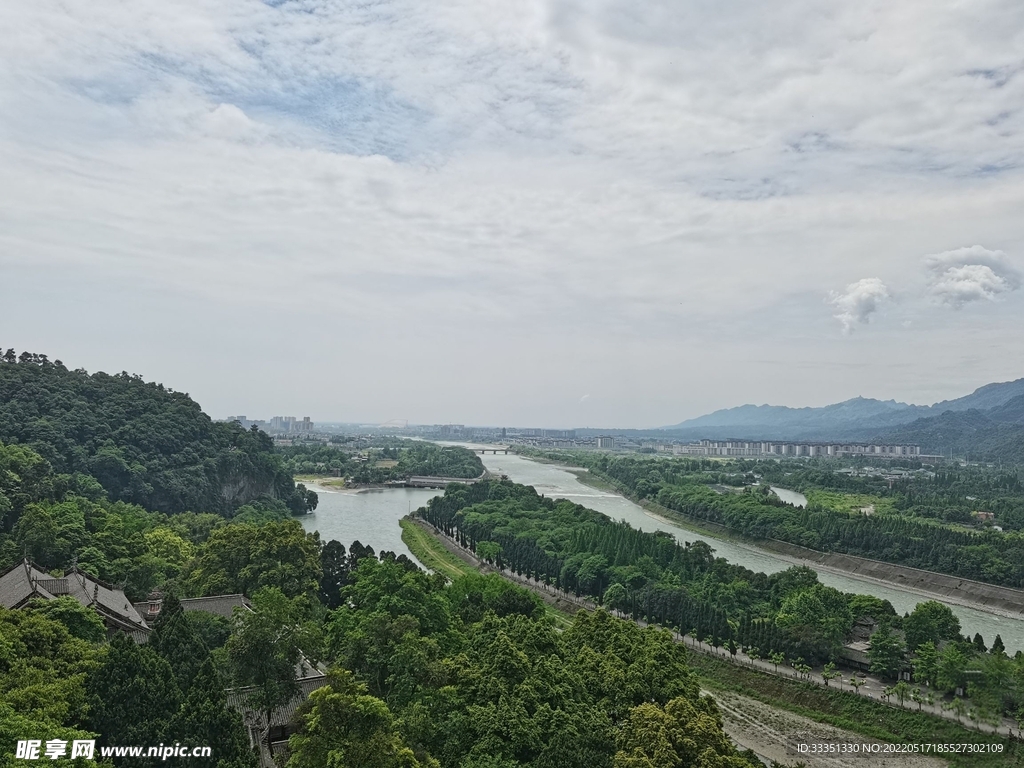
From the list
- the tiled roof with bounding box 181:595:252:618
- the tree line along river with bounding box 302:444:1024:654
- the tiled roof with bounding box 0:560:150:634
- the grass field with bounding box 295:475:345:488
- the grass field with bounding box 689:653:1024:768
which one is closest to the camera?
the tiled roof with bounding box 0:560:150:634

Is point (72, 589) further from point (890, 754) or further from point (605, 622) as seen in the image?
point (890, 754)

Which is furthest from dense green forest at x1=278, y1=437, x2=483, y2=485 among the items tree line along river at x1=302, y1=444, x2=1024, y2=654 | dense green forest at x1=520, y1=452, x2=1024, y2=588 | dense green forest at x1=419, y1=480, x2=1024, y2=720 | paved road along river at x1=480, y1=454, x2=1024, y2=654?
dense green forest at x1=419, y1=480, x2=1024, y2=720

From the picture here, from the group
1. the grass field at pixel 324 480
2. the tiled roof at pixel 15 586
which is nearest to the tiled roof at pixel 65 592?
the tiled roof at pixel 15 586

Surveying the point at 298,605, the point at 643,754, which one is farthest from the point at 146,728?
→ the point at 643,754

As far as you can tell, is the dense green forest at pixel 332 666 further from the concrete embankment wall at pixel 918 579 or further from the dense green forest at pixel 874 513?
the dense green forest at pixel 874 513

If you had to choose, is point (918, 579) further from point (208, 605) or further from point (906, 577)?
point (208, 605)

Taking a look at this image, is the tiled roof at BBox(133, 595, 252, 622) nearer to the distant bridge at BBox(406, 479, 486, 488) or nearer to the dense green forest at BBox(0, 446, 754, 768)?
the dense green forest at BBox(0, 446, 754, 768)

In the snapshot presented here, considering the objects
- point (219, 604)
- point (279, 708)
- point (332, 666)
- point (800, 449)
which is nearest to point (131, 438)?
point (219, 604)
